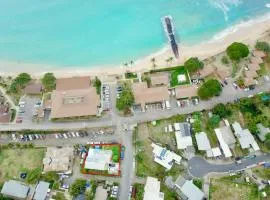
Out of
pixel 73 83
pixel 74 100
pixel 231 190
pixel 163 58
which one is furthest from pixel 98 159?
pixel 163 58

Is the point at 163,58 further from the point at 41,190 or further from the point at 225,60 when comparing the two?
the point at 41,190

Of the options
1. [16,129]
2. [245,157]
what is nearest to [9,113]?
[16,129]

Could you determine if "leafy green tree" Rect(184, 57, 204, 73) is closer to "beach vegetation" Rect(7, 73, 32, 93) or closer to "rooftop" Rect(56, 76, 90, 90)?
"rooftop" Rect(56, 76, 90, 90)

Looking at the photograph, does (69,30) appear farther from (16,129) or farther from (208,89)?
(208,89)

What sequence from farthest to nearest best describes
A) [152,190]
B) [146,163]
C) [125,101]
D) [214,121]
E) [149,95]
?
[149,95] < [125,101] < [214,121] < [146,163] < [152,190]

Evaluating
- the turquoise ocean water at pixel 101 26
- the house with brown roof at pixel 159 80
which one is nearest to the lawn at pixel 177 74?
the house with brown roof at pixel 159 80

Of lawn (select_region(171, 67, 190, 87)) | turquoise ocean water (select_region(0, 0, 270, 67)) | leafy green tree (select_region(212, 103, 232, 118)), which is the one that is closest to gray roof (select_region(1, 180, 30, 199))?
turquoise ocean water (select_region(0, 0, 270, 67))
